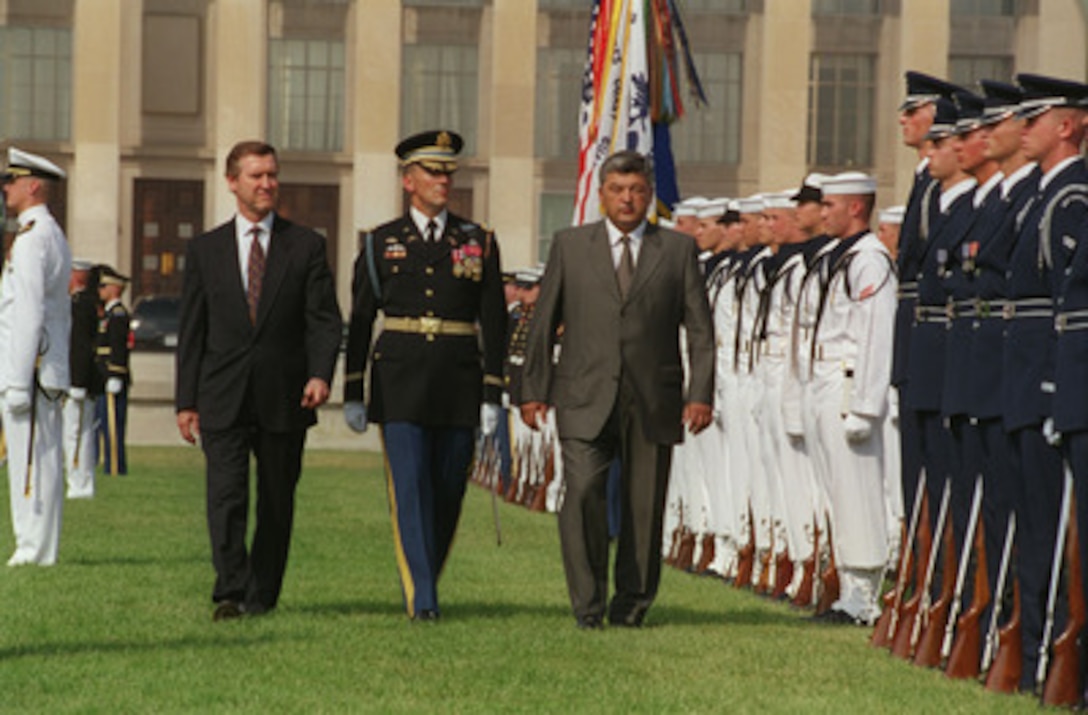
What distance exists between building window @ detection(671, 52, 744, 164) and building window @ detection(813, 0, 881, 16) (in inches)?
82.1

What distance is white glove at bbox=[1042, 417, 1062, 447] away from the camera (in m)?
9.72

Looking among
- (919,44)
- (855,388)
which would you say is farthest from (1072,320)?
(919,44)

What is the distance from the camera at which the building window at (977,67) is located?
5812cm

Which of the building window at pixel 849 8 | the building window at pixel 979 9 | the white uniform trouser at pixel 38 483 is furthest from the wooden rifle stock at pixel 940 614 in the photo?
the building window at pixel 979 9

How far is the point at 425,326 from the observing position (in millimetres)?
12836

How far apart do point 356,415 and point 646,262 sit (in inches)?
61.7

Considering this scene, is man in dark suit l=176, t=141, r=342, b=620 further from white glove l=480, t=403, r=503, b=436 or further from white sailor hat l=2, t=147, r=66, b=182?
white sailor hat l=2, t=147, r=66, b=182

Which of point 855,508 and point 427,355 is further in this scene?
point 855,508

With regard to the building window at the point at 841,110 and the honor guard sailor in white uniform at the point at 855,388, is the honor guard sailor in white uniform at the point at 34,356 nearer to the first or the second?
the honor guard sailor in white uniform at the point at 855,388

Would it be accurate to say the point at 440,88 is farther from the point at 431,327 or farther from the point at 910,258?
the point at 910,258

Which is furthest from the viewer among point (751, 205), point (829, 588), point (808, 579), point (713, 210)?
point (713, 210)

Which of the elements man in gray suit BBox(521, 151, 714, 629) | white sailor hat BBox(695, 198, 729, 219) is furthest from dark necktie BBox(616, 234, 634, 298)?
white sailor hat BBox(695, 198, 729, 219)

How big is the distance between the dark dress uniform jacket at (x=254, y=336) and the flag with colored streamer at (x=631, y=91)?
627cm

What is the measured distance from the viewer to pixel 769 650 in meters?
11.7
